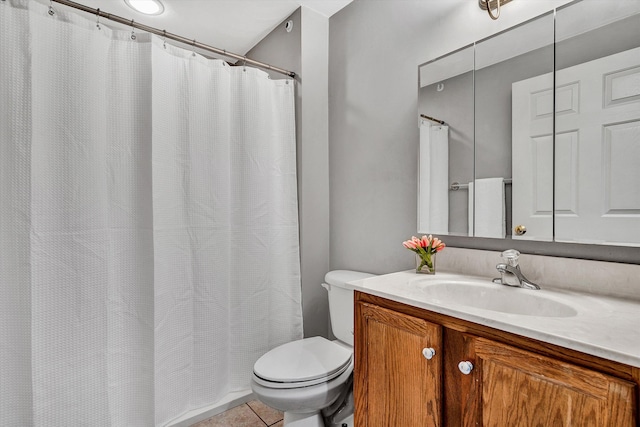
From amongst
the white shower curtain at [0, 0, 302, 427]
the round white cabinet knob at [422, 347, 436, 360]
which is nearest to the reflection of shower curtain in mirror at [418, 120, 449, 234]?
the round white cabinet knob at [422, 347, 436, 360]

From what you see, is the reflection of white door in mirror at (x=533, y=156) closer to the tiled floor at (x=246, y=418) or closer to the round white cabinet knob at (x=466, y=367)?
the round white cabinet knob at (x=466, y=367)

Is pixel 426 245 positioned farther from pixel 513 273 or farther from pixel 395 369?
pixel 395 369

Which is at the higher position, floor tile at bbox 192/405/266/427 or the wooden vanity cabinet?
the wooden vanity cabinet

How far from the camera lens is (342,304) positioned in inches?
63.5

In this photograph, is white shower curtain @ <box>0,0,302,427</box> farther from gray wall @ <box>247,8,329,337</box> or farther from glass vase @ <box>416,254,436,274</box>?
glass vase @ <box>416,254,436,274</box>

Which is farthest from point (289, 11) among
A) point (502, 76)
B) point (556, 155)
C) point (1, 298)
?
point (1, 298)

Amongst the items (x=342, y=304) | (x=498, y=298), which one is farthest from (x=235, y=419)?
(x=498, y=298)

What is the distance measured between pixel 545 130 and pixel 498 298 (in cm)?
61

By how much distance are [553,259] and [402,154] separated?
2.59 feet

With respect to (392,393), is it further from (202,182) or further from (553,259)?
(202,182)

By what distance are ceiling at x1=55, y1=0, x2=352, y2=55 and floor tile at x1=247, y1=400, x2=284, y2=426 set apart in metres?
2.32

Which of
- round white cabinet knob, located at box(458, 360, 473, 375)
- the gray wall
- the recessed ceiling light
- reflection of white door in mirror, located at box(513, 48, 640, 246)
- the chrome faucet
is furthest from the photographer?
the gray wall

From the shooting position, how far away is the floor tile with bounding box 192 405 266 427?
62.7 inches

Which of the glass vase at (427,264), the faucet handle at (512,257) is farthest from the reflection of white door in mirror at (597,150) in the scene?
the glass vase at (427,264)
